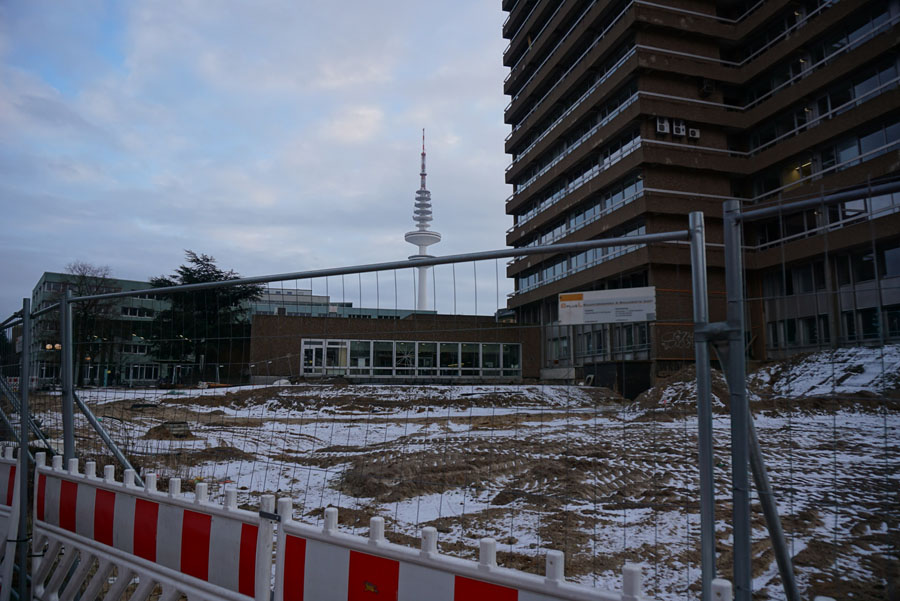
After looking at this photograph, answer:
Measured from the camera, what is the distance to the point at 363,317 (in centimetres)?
432

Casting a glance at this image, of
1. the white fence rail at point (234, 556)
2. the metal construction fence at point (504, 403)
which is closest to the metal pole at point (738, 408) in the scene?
the metal construction fence at point (504, 403)

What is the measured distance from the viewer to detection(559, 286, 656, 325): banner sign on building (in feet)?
10.5

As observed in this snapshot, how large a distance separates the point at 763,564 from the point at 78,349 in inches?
278

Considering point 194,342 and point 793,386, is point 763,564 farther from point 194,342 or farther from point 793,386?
point 194,342

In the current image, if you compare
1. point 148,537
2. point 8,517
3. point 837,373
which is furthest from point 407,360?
point 8,517

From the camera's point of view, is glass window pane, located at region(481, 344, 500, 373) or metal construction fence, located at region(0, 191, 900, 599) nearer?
metal construction fence, located at region(0, 191, 900, 599)

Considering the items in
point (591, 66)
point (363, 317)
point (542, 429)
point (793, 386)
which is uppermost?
point (591, 66)

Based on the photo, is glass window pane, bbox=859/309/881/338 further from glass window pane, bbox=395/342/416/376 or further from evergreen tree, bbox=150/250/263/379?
evergreen tree, bbox=150/250/263/379

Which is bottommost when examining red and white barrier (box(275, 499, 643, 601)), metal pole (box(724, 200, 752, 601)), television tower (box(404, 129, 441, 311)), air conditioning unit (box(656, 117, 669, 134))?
red and white barrier (box(275, 499, 643, 601))

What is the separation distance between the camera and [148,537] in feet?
11.7

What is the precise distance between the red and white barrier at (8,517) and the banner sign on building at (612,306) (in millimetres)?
4303

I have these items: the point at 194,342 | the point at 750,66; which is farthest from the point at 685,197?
the point at 194,342

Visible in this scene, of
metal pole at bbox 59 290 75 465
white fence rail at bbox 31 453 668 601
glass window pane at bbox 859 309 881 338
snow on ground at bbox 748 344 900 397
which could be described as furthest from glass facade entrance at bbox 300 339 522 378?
metal pole at bbox 59 290 75 465

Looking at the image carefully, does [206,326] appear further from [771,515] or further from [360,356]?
[771,515]
